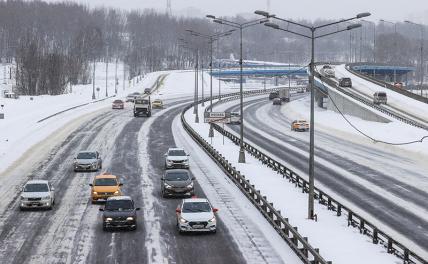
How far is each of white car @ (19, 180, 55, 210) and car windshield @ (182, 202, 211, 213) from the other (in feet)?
28.8

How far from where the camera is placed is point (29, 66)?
151000mm

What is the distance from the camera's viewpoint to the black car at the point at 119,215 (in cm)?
3184

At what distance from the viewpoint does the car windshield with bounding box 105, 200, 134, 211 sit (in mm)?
32500

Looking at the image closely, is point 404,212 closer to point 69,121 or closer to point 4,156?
point 4,156

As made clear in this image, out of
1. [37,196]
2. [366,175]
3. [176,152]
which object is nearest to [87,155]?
[176,152]

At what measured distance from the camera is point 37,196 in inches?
1459

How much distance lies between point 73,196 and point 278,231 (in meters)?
14.5

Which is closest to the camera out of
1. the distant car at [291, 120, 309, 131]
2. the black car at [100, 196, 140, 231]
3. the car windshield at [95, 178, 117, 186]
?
the black car at [100, 196, 140, 231]

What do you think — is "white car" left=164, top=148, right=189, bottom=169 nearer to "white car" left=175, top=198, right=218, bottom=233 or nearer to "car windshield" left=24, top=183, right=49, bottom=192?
"car windshield" left=24, top=183, right=49, bottom=192

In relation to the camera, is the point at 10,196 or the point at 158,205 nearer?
the point at 158,205

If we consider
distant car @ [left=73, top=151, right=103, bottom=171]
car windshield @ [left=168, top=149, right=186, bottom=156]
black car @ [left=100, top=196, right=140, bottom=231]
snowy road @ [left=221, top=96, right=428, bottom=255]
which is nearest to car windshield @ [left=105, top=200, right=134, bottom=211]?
black car @ [left=100, top=196, right=140, bottom=231]

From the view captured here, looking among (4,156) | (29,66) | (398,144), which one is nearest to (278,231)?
(4,156)

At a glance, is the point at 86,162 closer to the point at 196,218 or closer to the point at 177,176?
the point at 177,176

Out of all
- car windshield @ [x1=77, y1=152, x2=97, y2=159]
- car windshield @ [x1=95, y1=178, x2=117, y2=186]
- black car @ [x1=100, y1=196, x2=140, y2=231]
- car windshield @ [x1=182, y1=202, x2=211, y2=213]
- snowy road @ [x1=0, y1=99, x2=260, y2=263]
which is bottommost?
snowy road @ [x1=0, y1=99, x2=260, y2=263]
